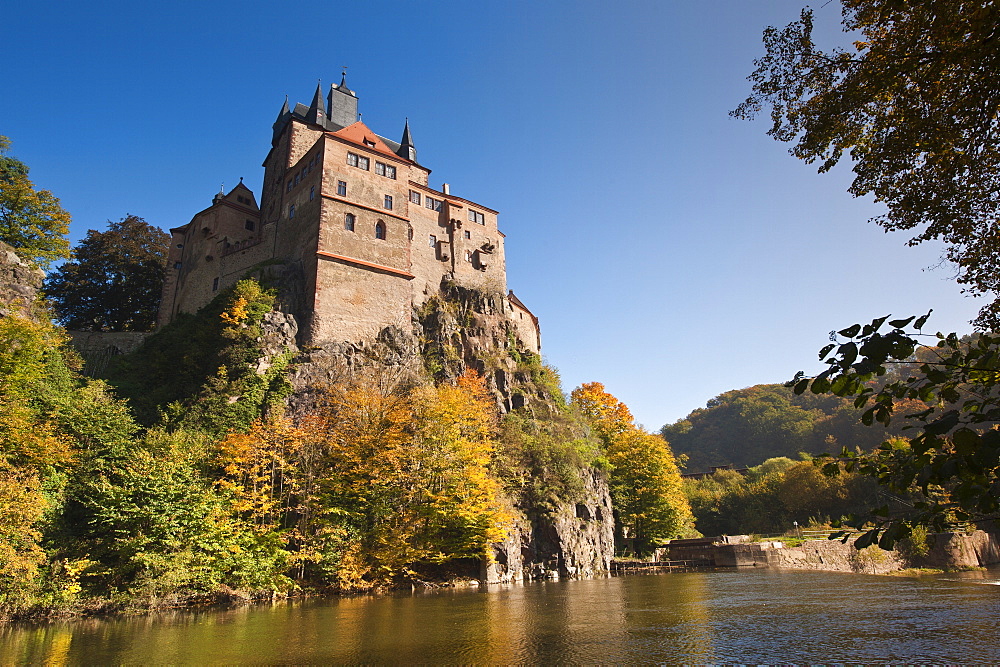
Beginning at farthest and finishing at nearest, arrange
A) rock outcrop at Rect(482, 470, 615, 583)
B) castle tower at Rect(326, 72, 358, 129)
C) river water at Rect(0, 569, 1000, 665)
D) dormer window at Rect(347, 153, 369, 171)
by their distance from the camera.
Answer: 1. castle tower at Rect(326, 72, 358, 129)
2. dormer window at Rect(347, 153, 369, 171)
3. rock outcrop at Rect(482, 470, 615, 583)
4. river water at Rect(0, 569, 1000, 665)

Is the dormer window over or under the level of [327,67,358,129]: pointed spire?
under

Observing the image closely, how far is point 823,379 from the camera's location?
2.94m

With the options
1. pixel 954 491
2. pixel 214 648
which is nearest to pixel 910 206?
pixel 954 491

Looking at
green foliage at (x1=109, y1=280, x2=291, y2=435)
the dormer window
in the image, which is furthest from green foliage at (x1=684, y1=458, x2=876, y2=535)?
the dormer window

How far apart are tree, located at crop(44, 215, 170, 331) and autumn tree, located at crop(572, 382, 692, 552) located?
121 ft

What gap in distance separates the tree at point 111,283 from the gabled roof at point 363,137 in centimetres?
1870

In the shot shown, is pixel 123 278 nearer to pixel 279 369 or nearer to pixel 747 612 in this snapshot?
pixel 279 369

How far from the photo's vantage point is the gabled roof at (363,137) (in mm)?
45969

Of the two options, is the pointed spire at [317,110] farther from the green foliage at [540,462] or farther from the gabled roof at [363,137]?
the green foliage at [540,462]

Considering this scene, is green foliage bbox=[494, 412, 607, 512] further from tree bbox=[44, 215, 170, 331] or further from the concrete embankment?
tree bbox=[44, 215, 170, 331]

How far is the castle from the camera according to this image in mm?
39781

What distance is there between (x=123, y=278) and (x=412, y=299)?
24.1 meters

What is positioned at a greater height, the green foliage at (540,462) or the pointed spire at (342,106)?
the pointed spire at (342,106)

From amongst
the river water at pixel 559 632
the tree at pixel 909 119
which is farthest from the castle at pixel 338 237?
the tree at pixel 909 119
